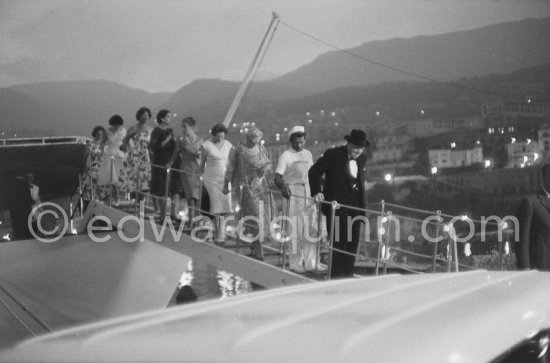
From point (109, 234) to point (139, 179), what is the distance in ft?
3.03

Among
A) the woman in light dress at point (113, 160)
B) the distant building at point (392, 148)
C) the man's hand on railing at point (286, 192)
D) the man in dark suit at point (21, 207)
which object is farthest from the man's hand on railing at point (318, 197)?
the distant building at point (392, 148)

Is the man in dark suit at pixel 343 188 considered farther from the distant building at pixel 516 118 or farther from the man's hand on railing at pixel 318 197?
the distant building at pixel 516 118

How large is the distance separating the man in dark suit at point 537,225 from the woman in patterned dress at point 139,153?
512 centimetres

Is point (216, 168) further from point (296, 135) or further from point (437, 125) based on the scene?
point (437, 125)

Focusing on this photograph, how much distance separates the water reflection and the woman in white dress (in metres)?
4.53

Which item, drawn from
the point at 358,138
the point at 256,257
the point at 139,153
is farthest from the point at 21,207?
the point at 358,138

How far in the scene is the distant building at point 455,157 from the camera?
32438mm

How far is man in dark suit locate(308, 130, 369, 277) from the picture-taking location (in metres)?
Answer: 7.23

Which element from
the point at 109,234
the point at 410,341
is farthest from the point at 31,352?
the point at 109,234

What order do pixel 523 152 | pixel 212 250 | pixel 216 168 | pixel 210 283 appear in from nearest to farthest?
pixel 212 250, pixel 216 168, pixel 210 283, pixel 523 152

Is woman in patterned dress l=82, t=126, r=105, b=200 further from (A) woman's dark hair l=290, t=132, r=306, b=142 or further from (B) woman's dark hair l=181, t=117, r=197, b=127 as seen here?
(A) woman's dark hair l=290, t=132, r=306, b=142

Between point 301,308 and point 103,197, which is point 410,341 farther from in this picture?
point 103,197

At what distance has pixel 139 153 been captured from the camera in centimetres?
995

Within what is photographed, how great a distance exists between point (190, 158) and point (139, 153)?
688 mm
